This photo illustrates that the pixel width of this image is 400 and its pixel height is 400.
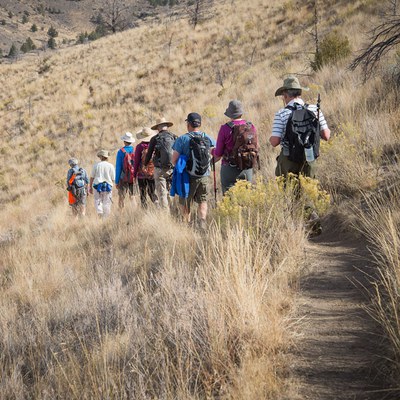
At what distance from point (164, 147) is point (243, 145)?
6.69ft

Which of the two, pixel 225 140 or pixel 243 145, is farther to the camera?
pixel 225 140

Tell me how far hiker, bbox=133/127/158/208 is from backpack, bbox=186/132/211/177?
1.93 metres

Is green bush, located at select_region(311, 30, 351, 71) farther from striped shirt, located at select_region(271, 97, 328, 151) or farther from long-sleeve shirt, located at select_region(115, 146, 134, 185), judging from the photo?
striped shirt, located at select_region(271, 97, 328, 151)

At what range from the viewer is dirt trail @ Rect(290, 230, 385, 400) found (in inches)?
82.9

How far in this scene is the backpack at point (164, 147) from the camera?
695 centimetres

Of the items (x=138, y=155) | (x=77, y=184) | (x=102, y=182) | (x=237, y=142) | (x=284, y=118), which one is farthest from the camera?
(x=77, y=184)

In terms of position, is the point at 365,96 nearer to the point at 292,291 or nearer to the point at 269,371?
the point at 292,291

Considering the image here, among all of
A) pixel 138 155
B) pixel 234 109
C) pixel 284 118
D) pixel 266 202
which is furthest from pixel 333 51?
Result: pixel 266 202

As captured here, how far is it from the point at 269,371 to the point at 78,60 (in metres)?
33.9

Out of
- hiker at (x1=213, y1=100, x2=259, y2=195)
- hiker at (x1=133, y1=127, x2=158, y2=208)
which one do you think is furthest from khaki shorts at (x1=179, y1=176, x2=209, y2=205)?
hiker at (x1=133, y1=127, x2=158, y2=208)

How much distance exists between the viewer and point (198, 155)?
5688mm

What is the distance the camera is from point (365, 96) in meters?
8.33

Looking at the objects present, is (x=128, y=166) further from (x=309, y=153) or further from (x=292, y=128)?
(x=309, y=153)

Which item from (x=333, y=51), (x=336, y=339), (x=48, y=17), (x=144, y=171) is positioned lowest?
(x=336, y=339)
